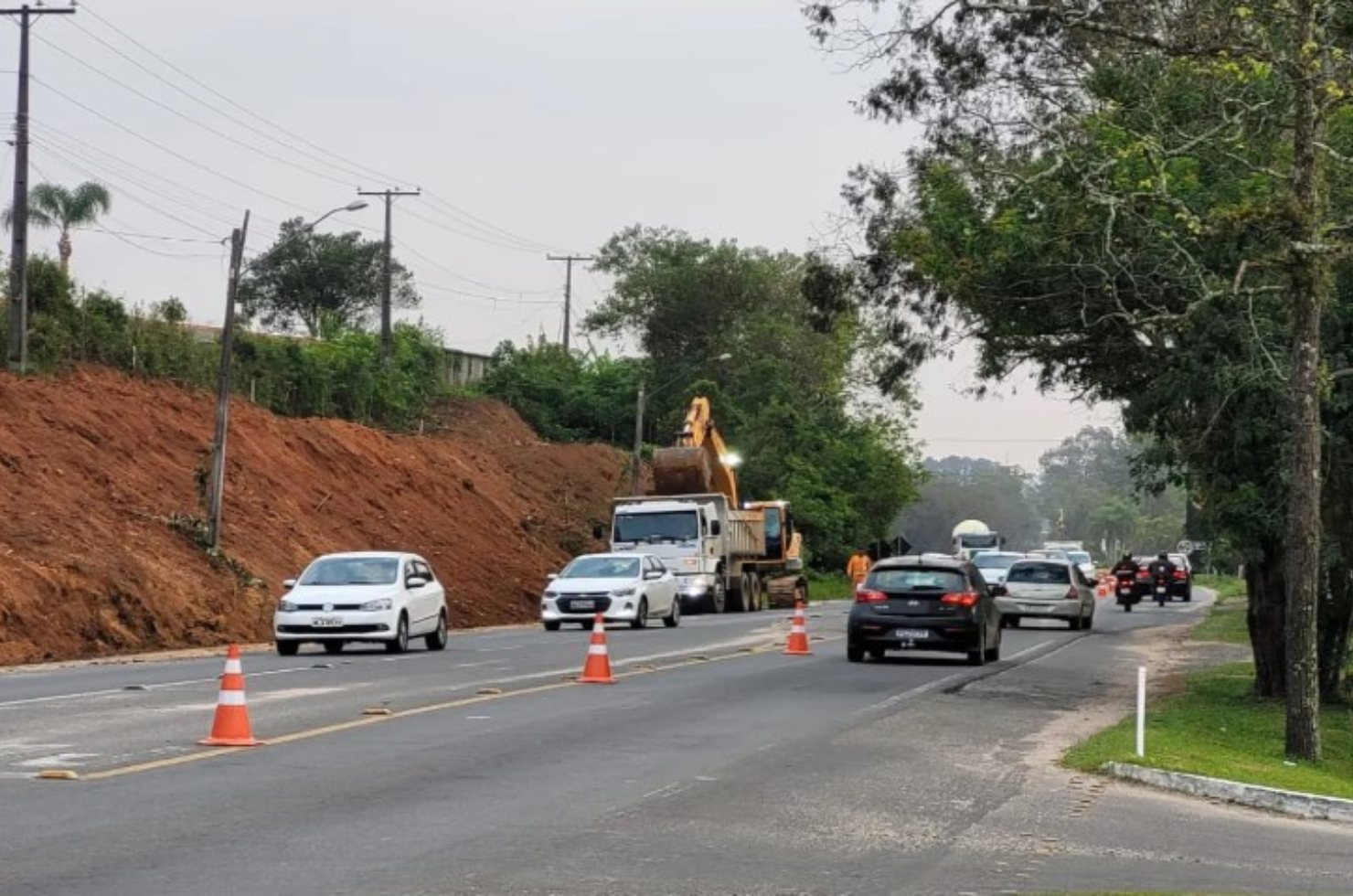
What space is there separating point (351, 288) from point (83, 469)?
43.1 m

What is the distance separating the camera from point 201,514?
47.2 meters

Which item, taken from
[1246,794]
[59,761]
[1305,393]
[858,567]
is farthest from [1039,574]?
[59,761]

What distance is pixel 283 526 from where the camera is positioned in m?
51.1

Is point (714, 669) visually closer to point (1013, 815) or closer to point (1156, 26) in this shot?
point (1156, 26)

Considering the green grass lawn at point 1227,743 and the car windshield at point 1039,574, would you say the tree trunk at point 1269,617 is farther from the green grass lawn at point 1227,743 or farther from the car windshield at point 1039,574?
the car windshield at point 1039,574

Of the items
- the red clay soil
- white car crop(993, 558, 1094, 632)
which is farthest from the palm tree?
white car crop(993, 558, 1094, 632)

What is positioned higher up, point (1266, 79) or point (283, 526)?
point (1266, 79)

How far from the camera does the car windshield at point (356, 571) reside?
32.1 meters

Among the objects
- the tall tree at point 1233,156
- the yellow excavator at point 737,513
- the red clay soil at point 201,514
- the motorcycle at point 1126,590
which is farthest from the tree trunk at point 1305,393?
the motorcycle at point 1126,590

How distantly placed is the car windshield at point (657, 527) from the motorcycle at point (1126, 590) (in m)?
19.1

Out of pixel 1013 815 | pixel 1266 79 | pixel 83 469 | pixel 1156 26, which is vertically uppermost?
pixel 1156 26

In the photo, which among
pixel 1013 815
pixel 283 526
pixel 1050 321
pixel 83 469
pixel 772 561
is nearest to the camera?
pixel 1013 815

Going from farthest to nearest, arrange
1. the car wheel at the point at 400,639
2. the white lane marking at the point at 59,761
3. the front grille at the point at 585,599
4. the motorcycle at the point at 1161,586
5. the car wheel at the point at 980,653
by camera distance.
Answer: the motorcycle at the point at 1161,586
the front grille at the point at 585,599
the car wheel at the point at 400,639
the car wheel at the point at 980,653
the white lane marking at the point at 59,761

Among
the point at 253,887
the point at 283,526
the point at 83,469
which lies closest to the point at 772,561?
the point at 283,526
